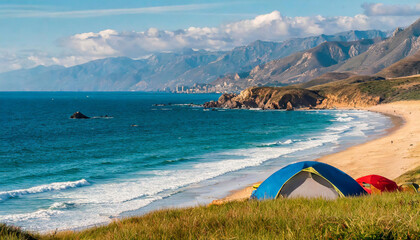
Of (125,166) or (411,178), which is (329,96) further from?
(411,178)

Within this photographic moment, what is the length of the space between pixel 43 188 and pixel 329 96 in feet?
380

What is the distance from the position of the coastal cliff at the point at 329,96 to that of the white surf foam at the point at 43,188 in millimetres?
98715

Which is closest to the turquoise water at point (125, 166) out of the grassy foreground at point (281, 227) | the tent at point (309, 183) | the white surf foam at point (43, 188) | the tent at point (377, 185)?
the white surf foam at point (43, 188)

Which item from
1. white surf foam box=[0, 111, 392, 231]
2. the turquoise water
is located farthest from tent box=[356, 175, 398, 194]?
white surf foam box=[0, 111, 392, 231]

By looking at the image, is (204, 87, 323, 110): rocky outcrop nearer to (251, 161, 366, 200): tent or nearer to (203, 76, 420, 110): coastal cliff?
(203, 76, 420, 110): coastal cliff

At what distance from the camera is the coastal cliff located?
11763 centimetres

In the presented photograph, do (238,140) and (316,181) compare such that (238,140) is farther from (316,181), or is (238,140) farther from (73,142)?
(316,181)

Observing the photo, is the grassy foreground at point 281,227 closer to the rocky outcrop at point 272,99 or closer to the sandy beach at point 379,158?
the sandy beach at point 379,158

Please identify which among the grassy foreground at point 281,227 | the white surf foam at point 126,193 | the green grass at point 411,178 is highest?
the grassy foreground at point 281,227

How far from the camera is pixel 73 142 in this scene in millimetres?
49719

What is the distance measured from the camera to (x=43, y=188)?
24422 mm

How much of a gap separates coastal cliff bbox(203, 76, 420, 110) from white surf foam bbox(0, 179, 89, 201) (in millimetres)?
98715

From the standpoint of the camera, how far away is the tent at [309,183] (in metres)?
15.3

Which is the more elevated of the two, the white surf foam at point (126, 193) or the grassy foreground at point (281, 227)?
the grassy foreground at point (281, 227)
